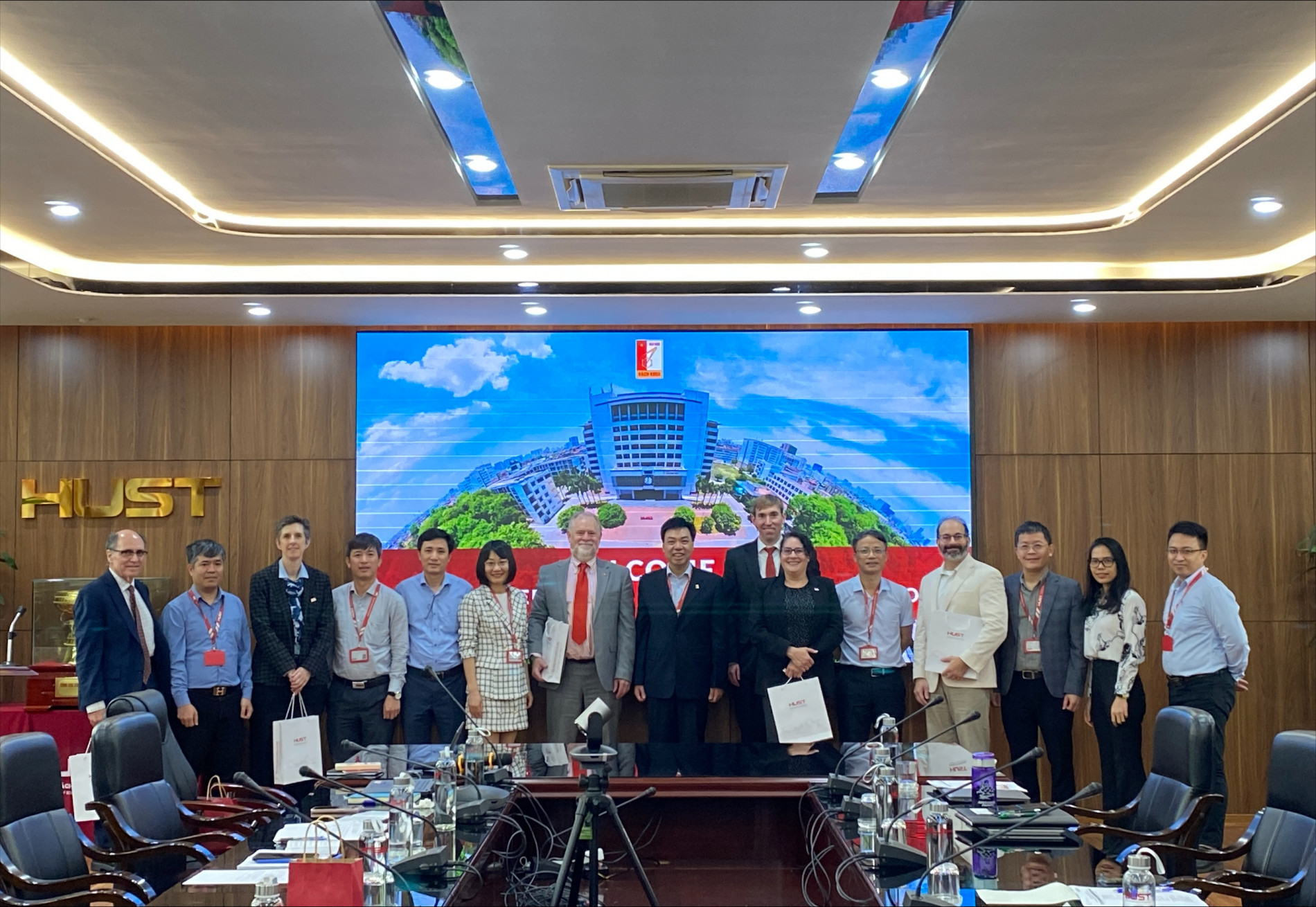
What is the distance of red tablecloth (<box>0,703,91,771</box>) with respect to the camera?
6809 millimetres

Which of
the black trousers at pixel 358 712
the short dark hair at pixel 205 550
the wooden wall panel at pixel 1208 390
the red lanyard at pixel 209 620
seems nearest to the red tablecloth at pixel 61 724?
the red lanyard at pixel 209 620

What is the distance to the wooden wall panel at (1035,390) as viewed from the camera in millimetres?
8031

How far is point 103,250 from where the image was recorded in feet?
21.3

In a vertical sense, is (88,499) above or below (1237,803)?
above

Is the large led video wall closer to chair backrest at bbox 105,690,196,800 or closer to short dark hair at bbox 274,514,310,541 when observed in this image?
short dark hair at bbox 274,514,310,541

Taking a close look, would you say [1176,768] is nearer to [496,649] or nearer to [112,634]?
[496,649]

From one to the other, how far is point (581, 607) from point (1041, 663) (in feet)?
8.89

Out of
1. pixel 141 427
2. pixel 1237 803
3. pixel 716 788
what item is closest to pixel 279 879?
pixel 716 788

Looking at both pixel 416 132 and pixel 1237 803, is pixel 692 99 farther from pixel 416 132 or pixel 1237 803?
pixel 1237 803

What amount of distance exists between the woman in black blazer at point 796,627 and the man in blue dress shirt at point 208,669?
304cm

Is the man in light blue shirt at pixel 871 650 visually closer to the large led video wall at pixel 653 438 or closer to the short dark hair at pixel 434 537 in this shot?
the large led video wall at pixel 653 438

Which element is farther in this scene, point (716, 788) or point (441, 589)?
point (441, 589)

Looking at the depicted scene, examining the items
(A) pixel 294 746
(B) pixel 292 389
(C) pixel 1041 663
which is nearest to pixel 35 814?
(A) pixel 294 746

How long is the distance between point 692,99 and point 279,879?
287 centimetres
